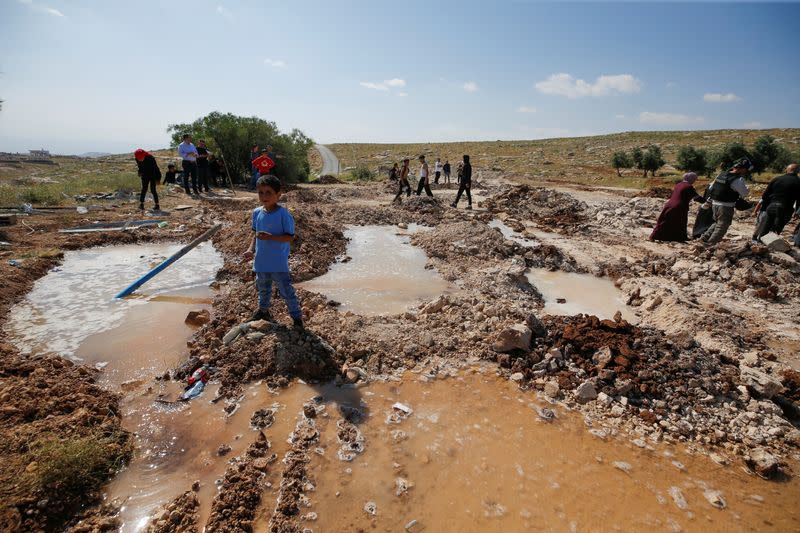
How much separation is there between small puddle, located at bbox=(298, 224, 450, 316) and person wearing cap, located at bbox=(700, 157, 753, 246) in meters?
5.92

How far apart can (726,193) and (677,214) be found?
1.18 m

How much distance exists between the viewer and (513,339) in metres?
4.09

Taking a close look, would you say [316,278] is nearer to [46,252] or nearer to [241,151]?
[46,252]

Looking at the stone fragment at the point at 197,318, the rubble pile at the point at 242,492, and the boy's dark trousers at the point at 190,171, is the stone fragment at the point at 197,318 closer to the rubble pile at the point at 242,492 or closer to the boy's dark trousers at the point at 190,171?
the rubble pile at the point at 242,492

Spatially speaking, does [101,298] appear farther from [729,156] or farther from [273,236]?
[729,156]

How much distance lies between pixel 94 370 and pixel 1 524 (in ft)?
6.31

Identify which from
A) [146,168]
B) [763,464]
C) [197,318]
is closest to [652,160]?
[763,464]

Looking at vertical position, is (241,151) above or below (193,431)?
above

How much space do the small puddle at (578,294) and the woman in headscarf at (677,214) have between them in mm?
3086

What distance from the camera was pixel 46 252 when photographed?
21.5 feet

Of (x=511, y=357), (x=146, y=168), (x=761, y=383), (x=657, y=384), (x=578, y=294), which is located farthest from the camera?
(x=146, y=168)

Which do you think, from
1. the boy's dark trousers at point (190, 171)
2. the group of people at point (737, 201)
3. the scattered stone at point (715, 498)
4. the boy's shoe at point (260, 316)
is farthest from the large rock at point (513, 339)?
the boy's dark trousers at point (190, 171)

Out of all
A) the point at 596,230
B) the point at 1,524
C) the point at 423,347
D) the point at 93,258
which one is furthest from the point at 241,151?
the point at 1,524

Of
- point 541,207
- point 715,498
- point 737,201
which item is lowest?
point 715,498
